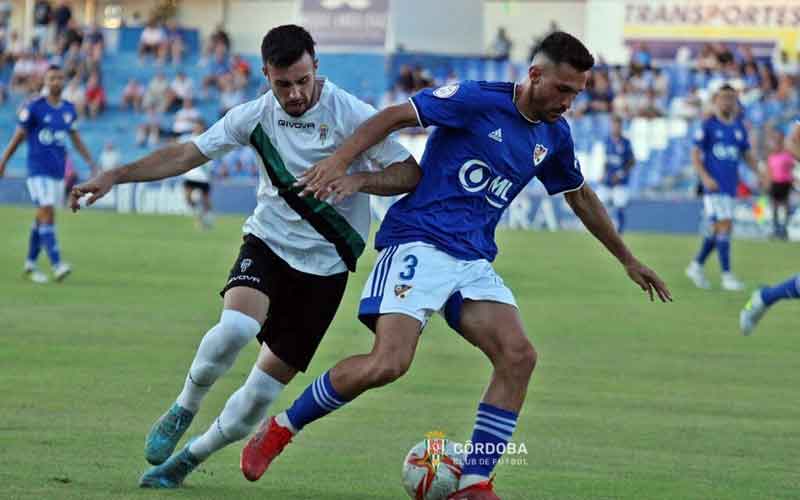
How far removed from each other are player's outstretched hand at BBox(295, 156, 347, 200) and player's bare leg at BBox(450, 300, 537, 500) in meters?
0.87

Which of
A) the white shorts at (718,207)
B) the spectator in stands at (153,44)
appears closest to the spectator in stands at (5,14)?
the spectator in stands at (153,44)

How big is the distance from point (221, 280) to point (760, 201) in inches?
729

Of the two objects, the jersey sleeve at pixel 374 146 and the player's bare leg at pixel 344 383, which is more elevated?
the jersey sleeve at pixel 374 146

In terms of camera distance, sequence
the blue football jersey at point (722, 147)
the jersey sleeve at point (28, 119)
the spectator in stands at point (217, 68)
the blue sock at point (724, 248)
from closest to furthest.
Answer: the jersey sleeve at point (28, 119) < the blue sock at point (724, 248) < the blue football jersey at point (722, 147) < the spectator in stands at point (217, 68)

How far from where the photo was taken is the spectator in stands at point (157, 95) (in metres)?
46.5

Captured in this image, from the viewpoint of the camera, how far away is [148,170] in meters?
7.54

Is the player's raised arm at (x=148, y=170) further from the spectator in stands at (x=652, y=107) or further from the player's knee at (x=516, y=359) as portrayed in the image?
the spectator in stands at (x=652, y=107)

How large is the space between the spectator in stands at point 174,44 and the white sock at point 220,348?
42.6 m

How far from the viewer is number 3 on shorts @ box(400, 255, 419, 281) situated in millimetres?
7320

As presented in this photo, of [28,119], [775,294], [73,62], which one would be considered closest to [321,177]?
[775,294]

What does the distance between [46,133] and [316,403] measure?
13594 mm

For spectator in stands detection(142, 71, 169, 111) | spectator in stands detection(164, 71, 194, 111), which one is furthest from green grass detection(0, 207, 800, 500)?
spectator in stands detection(142, 71, 169, 111)

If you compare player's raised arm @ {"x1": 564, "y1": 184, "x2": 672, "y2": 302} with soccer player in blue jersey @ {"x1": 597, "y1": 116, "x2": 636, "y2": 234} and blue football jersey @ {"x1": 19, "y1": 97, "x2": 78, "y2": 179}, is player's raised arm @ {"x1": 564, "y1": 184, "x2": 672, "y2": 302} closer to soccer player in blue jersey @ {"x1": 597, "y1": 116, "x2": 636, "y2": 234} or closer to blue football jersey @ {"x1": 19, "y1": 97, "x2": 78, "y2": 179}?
blue football jersey @ {"x1": 19, "y1": 97, "x2": 78, "y2": 179}

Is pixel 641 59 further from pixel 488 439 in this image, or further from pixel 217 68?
pixel 488 439
